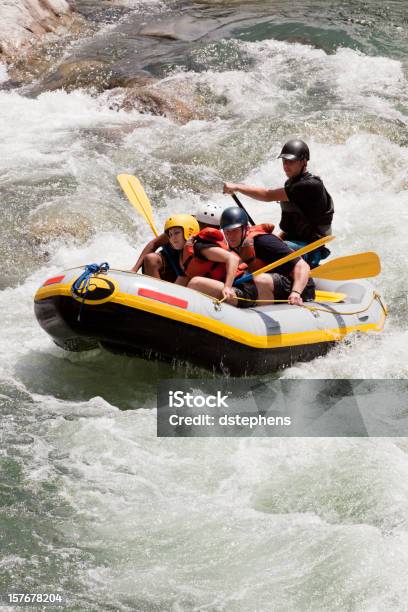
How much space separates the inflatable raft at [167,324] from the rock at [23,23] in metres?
8.49

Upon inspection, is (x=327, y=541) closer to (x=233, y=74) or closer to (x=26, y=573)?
(x=26, y=573)

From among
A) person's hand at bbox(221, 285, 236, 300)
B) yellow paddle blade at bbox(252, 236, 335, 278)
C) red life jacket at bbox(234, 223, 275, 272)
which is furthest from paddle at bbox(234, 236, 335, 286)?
person's hand at bbox(221, 285, 236, 300)

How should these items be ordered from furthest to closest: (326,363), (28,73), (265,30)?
(265,30) → (28,73) → (326,363)

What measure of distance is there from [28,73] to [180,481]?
9233 millimetres

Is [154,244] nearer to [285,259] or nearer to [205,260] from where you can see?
[205,260]

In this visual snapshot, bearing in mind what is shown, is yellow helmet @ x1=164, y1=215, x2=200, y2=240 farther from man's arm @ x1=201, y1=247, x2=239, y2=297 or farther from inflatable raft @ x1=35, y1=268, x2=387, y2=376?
inflatable raft @ x1=35, y1=268, x2=387, y2=376

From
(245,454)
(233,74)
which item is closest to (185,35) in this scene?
(233,74)

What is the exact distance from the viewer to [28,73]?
40.8ft

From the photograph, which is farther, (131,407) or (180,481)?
(131,407)

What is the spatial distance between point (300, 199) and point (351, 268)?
0.63 metres

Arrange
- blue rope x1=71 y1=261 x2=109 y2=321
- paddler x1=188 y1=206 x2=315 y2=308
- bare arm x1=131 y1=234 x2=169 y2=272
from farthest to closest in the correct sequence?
bare arm x1=131 y1=234 x2=169 y2=272 < paddler x1=188 y1=206 x2=315 y2=308 < blue rope x1=71 y1=261 x2=109 y2=321

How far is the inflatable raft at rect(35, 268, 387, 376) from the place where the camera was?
531 cm

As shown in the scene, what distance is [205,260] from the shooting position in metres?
5.76

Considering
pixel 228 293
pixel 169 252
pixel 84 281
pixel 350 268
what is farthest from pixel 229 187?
pixel 84 281
